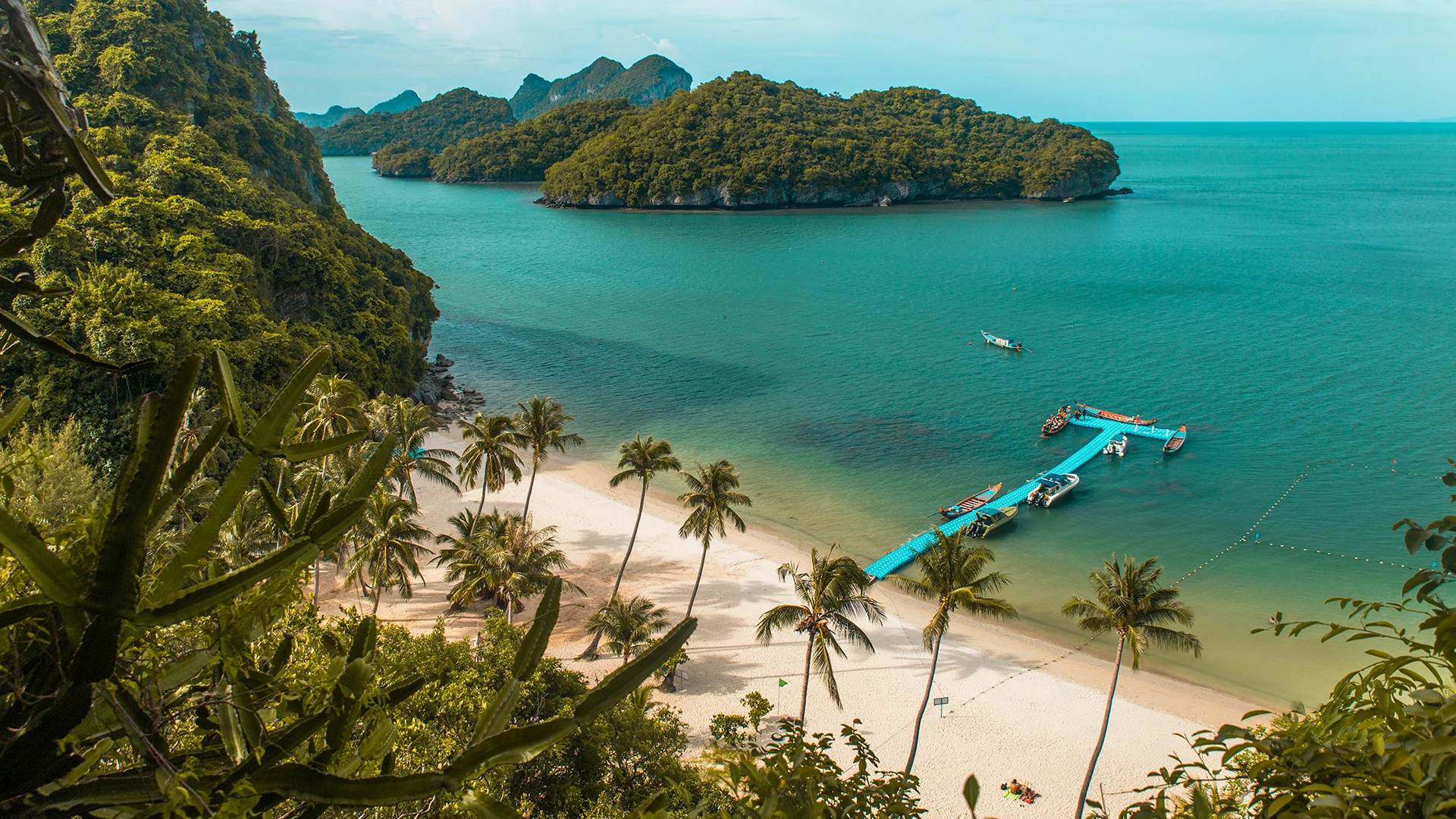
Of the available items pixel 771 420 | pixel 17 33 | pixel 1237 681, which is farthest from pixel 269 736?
pixel 771 420

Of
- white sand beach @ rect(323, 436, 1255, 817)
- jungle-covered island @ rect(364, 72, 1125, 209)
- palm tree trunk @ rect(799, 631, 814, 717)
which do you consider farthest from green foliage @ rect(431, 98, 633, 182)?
palm tree trunk @ rect(799, 631, 814, 717)

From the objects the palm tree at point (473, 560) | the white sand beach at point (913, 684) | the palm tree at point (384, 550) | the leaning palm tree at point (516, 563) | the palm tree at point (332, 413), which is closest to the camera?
the white sand beach at point (913, 684)

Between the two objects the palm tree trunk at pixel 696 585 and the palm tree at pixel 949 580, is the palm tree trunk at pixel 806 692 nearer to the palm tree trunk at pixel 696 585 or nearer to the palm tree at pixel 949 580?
the palm tree at pixel 949 580

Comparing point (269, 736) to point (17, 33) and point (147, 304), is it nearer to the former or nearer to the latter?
point (17, 33)

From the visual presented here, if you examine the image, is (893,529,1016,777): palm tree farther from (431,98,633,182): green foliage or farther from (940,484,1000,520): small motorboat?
(431,98,633,182): green foliage

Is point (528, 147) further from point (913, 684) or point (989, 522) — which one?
point (913, 684)

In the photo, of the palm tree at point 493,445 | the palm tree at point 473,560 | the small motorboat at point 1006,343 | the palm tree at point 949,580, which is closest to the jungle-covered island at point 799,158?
the small motorboat at point 1006,343

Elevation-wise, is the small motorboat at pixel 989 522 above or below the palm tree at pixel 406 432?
below

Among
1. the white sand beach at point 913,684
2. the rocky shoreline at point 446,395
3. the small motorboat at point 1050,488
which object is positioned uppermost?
the rocky shoreline at point 446,395
